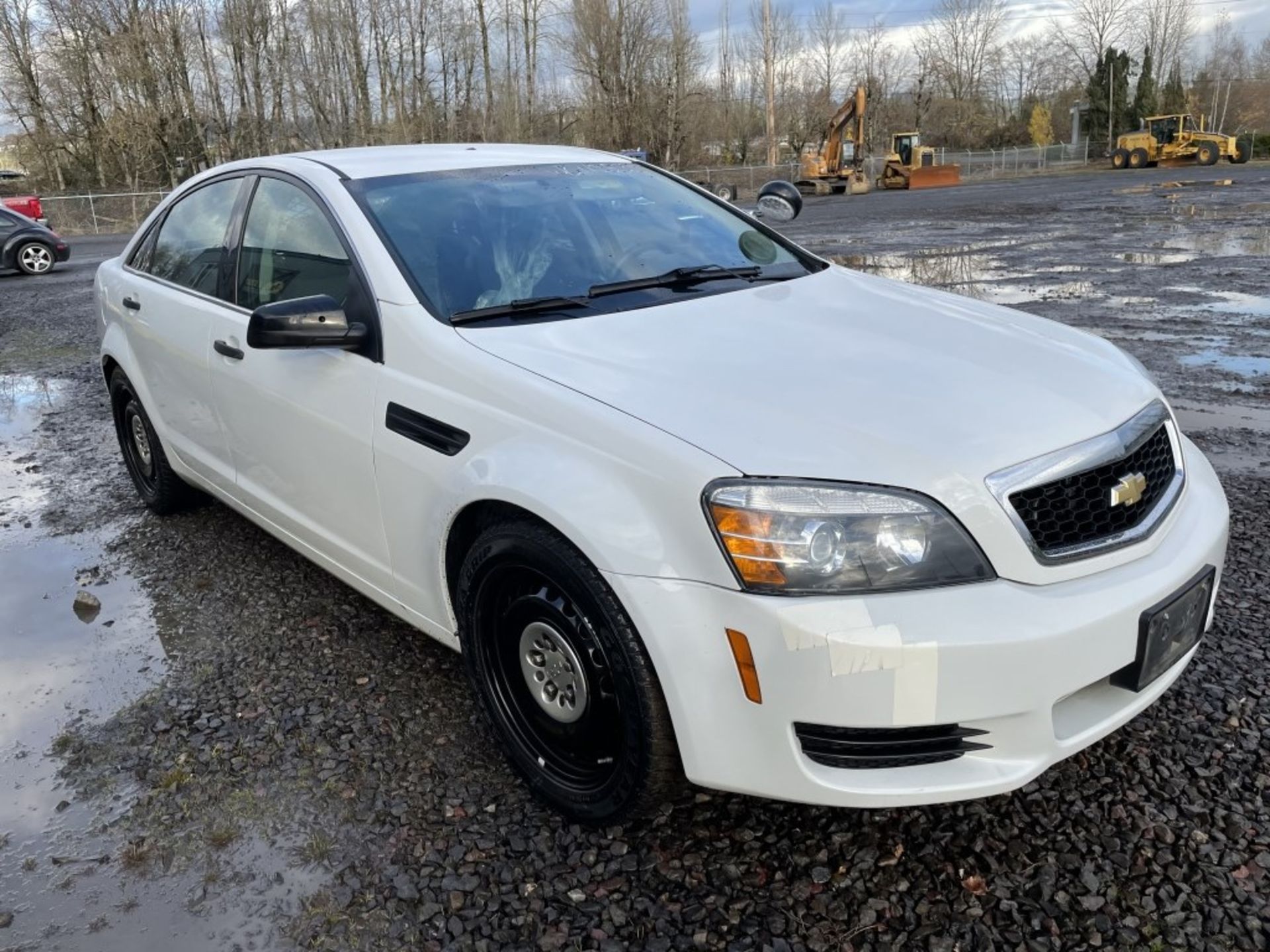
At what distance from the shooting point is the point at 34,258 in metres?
18.2

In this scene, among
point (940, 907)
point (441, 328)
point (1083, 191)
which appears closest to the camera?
point (940, 907)

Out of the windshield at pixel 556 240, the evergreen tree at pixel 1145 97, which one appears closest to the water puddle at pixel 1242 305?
the windshield at pixel 556 240

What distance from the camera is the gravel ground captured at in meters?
2.26

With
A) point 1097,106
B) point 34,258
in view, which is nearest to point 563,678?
point 34,258

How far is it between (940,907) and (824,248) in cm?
1470

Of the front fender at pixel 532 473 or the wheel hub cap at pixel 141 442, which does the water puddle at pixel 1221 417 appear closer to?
the front fender at pixel 532 473

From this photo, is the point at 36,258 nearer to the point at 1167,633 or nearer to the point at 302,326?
the point at 302,326

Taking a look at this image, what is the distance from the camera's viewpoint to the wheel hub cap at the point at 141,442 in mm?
4859

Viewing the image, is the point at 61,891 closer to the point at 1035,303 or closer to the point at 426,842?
the point at 426,842

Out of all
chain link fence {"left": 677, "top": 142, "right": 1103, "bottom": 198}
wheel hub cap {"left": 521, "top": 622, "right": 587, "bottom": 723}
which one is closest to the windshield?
wheel hub cap {"left": 521, "top": 622, "right": 587, "bottom": 723}

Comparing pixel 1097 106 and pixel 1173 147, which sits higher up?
pixel 1097 106

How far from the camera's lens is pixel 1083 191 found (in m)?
28.7

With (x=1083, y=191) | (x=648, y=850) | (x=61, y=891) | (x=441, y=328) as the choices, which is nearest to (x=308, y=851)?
(x=61, y=891)

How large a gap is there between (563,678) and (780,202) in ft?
9.49
